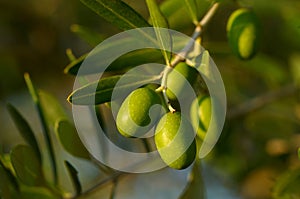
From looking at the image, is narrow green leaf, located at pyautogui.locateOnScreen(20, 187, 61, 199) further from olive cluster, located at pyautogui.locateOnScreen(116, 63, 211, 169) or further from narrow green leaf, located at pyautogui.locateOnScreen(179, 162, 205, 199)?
olive cluster, located at pyautogui.locateOnScreen(116, 63, 211, 169)

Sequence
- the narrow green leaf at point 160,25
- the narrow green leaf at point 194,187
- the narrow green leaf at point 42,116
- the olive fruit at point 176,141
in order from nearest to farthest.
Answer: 1. the olive fruit at point 176,141
2. the narrow green leaf at point 160,25
3. the narrow green leaf at point 42,116
4. the narrow green leaf at point 194,187

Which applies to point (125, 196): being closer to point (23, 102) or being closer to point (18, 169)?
point (23, 102)

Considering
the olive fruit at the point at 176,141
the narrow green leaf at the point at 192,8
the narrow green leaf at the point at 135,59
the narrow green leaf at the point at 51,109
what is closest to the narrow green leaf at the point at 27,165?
the narrow green leaf at the point at 51,109

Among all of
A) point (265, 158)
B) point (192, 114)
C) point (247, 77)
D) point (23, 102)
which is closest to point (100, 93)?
point (192, 114)

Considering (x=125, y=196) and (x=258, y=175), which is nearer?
(x=258, y=175)

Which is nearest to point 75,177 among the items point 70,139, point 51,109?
point 70,139

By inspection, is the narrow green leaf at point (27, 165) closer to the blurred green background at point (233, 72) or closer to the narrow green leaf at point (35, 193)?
the narrow green leaf at point (35, 193)

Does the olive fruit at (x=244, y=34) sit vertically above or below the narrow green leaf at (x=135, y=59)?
below
